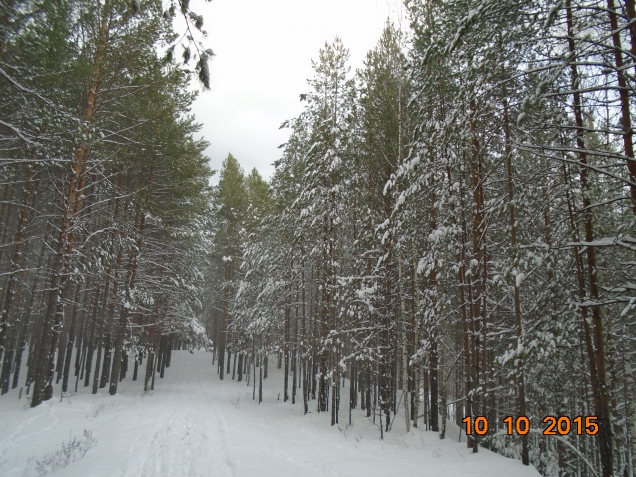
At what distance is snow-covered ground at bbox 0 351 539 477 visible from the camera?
7.07 metres

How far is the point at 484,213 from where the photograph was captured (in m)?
10.2

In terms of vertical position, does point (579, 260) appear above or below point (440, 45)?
below

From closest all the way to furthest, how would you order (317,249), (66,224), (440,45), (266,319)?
(440,45), (66,224), (317,249), (266,319)

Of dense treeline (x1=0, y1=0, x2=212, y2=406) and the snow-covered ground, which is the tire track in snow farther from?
dense treeline (x1=0, y1=0, x2=212, y2=406)

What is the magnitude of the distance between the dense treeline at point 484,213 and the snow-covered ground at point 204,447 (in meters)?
1.21

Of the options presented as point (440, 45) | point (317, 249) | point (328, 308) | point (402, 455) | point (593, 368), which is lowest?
point (402, 455)

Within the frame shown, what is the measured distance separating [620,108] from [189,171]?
737 inches

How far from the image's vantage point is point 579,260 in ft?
24.0

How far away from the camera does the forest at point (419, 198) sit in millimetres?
6547

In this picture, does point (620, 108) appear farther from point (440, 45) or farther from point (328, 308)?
point (328, 308)

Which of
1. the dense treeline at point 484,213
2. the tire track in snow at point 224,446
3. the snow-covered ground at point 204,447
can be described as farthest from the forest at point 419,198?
the tire track in snow at point 224,446

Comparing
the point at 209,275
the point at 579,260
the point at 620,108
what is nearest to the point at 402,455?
the point at 579,260
